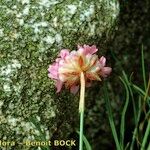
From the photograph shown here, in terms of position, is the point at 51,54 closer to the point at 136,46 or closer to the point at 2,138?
the point at 2,138

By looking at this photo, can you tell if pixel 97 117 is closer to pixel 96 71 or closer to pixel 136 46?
pixel 136 46

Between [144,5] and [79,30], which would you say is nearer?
[79,30]

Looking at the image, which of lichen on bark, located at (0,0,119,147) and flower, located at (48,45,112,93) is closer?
flower, located at (48,45,112,93)

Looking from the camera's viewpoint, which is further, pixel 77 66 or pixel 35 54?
pixel 35 54

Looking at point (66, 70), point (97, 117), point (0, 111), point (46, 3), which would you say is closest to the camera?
point (66, 70)

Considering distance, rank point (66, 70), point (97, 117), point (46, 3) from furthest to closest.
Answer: point (97, 117)
point (46, 3)
point (66, 70)

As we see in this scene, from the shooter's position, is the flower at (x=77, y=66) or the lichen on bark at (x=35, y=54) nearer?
the flower at (x=77, y=66)

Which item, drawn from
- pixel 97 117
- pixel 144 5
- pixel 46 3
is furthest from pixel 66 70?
pixel 144 5

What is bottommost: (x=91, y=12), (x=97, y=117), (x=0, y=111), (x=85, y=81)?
(x=97, y=117)

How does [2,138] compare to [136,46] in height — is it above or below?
below
